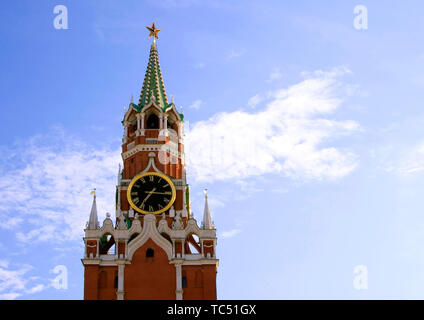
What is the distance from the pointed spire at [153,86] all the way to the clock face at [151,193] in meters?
8.43

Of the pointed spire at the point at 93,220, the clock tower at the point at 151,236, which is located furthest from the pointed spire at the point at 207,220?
the pointed spire at the point at 93,220

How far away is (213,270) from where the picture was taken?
6178cm

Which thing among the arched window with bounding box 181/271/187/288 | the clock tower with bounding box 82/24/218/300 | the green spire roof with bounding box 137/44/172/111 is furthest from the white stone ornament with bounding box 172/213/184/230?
the green spire roof with bounding box 137/44/172/111

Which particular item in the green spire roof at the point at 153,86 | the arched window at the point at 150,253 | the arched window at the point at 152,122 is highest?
the green spire roof at the point at 153,86

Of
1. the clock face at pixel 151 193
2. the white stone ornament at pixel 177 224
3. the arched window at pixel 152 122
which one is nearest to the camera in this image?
the white stone ornament at pixel 177 224

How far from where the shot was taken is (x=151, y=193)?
216 feet

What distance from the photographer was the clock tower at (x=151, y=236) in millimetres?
60750

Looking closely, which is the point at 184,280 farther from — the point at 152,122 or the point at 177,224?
the point at 152,122

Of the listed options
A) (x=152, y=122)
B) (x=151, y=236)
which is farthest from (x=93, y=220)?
(x=152, y=122)

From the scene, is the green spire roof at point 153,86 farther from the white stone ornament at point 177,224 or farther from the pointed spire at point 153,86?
the white stone ornament at point 177,224

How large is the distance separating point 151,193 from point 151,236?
15.0 feet

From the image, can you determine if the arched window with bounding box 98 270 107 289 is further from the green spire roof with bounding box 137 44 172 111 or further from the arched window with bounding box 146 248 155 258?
the green spire roof with bounding box 137 44 172 111
